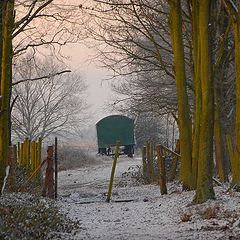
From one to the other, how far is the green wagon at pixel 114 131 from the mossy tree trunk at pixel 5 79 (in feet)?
120

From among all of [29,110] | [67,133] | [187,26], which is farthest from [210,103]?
[67,133]

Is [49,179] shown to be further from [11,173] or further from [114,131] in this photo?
[114,131]

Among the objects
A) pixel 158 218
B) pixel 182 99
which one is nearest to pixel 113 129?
pixel 182 99

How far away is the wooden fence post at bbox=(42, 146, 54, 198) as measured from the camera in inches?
599

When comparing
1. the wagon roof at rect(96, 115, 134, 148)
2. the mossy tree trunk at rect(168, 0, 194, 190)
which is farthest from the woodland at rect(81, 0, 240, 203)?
the wagon roof at rect(96, 115, 134, 148)

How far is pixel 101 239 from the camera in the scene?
8422 millimetres

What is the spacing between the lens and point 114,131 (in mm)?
48562

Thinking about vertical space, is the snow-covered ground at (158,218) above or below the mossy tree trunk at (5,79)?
below

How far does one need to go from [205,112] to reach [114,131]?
37.1 m

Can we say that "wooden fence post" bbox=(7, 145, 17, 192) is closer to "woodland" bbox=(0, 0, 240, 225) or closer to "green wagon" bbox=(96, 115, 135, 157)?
"woodland" bbox=(0, 0, 240, 225)

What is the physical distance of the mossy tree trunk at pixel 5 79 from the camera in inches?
424

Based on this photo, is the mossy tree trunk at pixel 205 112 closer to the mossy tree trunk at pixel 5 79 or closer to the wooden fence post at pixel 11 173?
the mossy tree trunk at pixel 5 79

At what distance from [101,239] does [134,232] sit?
913 mm

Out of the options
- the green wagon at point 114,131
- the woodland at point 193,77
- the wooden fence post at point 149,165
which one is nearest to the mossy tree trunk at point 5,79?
the woodland at point 193,77
